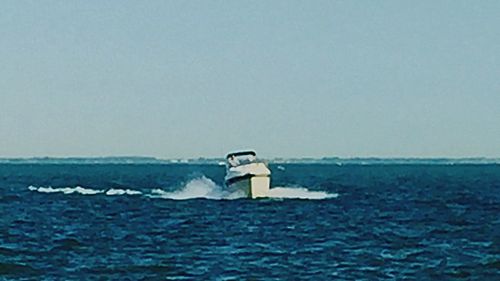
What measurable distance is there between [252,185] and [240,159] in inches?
105

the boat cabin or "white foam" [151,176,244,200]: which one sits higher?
the boat cabin

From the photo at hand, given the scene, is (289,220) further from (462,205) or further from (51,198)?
(51,198)

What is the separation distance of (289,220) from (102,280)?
1311 inches

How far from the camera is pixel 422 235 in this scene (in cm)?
6294

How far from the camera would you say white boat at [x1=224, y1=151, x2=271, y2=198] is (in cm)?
9025

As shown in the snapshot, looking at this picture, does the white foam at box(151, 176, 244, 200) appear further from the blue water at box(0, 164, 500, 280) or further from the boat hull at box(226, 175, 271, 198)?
the boat hull at box(226, 175, 271, 198)

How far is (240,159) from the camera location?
306 ft

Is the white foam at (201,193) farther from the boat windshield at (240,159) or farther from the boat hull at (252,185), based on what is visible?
the boat windshield at (240,159)

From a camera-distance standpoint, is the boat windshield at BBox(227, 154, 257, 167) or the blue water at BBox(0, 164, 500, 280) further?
the boat windshield at BBox(227, 154, 257, 167)

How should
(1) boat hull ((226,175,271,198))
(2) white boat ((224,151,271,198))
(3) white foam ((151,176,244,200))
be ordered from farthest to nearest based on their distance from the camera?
(3) white foam ((151,176,244,200))
(1) boat hull ((226,175,271,198))
(2) white boat ((224,151,271,198))

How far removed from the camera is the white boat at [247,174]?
296 feet

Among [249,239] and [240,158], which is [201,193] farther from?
[249,239]

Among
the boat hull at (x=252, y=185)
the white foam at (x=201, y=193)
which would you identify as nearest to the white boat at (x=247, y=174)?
the boat hull at (x=252, y=185)

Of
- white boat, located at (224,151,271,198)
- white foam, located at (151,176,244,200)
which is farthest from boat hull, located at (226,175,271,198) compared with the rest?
white foam, located at (151,176,244,200)
